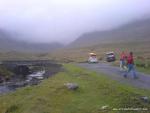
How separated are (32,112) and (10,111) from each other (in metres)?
3.82

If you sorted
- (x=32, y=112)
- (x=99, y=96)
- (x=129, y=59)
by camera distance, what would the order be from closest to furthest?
(x=32, y=112) → (x=99, y=96) → (x=129, y=59)

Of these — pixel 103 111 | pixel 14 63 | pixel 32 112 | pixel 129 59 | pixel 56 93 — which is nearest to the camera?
pixel 103 111

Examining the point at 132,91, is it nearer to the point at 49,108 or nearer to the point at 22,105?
the point at 49,108

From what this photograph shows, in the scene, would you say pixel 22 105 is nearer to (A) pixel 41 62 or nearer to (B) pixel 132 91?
(B) pixel 132 91

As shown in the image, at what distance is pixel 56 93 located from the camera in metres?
32.3


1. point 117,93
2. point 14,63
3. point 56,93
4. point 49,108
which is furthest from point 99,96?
point 14,63

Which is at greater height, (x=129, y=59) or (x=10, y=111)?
(x=129, y=59)

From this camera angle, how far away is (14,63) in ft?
413

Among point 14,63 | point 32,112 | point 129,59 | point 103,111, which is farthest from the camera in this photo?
point 14,63

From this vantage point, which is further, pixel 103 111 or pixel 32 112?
pixel 32 112

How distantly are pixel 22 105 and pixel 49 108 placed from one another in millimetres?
3643

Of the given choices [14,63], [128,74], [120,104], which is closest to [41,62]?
[14,63]

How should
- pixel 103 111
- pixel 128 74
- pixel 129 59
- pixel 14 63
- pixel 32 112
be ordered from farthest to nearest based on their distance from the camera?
pixel 14 63 < pixel 128 74 < pixel 129 59 < pixel 32 112 < pixel 103 111

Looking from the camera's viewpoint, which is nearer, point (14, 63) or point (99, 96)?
point (99, 96)
